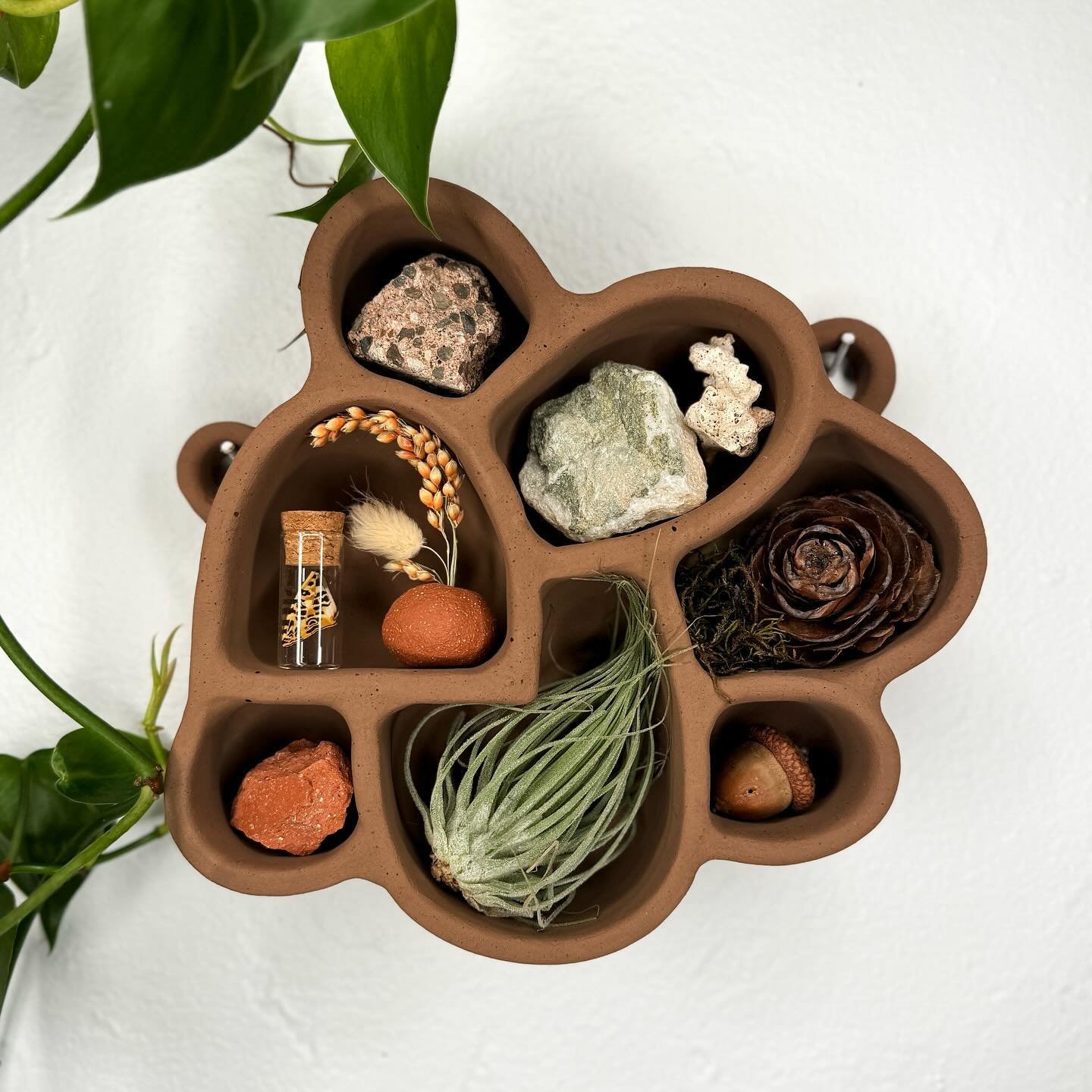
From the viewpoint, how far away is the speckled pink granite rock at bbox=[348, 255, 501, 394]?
0.75m

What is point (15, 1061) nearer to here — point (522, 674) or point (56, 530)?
point (56, 530)

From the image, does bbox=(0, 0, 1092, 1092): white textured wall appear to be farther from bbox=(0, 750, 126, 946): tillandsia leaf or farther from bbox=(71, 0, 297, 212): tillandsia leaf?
bbox=(71, 0, 297, 212): tillandsia leaf

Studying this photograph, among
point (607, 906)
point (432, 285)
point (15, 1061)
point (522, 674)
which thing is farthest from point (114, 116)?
point (15, 1061)

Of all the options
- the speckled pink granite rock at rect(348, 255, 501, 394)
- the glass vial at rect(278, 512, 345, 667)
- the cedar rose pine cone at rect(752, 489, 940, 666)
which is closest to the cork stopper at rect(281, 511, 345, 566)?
the glass vial at rect(278, 512, 345, 667)

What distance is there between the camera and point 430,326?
0.76 metres

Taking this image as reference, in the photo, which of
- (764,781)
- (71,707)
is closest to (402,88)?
(71,707)

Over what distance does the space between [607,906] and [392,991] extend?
0.92ft

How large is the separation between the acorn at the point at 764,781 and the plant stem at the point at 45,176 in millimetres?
688

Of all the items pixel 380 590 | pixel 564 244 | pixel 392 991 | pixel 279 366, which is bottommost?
pixel 392 991

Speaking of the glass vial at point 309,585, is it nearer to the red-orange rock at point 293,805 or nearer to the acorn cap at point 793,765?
the red-orange rock at point 293,805

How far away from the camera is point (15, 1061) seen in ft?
3.01

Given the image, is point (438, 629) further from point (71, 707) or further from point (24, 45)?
point (24, 45)

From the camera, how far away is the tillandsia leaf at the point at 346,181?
751mm

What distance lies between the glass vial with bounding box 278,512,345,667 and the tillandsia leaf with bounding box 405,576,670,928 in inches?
5.0
